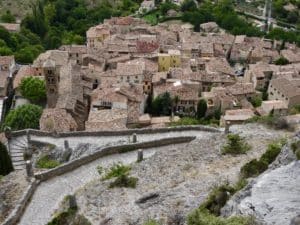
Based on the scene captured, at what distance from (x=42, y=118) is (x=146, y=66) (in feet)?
54.3

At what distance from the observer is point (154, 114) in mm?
39344

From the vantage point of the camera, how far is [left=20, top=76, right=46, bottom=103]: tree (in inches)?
1498

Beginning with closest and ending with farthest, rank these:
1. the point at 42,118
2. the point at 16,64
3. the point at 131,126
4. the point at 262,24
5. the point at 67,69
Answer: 1. the point at 42,118
2. the point at 131,126
3. the point at 67,69
4. the point at 16,64
5. the point at 262,24

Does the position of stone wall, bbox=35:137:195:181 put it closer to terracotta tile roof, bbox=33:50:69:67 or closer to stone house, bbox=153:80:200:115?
stone house, bbox=153:80:200:115

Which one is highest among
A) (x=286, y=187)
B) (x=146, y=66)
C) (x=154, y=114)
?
(x=286, y=187)

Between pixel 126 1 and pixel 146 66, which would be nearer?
pixel 146 66

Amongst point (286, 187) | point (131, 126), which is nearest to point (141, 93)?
point (131, 126)

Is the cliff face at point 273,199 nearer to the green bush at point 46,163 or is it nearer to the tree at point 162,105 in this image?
the green bush at point 46,163

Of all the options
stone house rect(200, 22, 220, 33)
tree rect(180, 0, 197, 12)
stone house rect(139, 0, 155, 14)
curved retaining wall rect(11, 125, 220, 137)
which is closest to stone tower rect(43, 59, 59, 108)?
curved retaining wall rect(11, 125, 220, 137)

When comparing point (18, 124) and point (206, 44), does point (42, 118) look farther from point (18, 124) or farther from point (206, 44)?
point (206, 44)

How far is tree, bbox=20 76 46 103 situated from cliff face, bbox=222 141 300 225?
29242mm

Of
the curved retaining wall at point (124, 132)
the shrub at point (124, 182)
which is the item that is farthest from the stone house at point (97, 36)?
the shrub at point (124, 182)

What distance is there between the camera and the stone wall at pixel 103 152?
59.4 feet

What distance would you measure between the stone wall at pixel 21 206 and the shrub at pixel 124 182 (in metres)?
3.03
